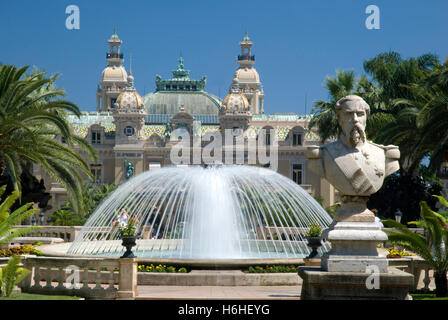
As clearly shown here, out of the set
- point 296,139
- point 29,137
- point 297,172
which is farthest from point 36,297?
point 296,139

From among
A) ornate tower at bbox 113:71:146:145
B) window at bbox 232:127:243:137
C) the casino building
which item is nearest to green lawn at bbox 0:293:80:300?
the casino building

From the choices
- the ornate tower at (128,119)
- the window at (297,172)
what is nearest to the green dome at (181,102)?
the ornate tower at (128,119)

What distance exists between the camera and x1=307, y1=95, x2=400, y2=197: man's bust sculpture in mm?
9484

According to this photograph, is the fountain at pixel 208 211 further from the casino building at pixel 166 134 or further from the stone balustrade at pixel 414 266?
the casino building at pixel 166 134

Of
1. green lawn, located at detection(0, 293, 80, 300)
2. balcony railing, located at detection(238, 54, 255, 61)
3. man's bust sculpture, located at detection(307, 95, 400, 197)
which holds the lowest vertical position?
green lawn, located at detection(0, 293, 80, 300)

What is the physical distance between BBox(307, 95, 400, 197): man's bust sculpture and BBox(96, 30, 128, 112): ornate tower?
92785mm

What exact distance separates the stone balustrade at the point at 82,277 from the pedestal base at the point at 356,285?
4137mm

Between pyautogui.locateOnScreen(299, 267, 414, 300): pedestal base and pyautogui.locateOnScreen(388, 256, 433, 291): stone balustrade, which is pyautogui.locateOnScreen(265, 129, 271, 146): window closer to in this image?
pyautogui.locateOnScreen(388, 256, 433, 291): stone balustrade

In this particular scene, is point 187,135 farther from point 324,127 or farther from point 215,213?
point 215,213

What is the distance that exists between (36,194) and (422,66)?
20389 millimetres

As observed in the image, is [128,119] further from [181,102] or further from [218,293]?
[218,293]

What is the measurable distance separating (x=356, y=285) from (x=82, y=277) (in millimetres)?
6121

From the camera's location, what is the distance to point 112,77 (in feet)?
339
